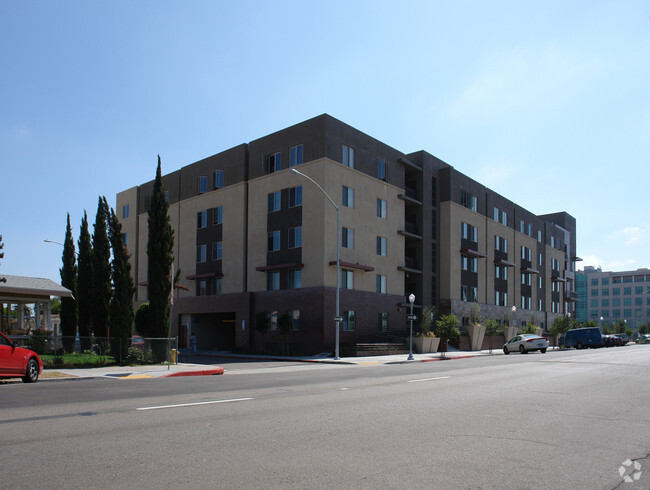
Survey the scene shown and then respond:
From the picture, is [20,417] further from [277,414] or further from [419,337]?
[419,337]

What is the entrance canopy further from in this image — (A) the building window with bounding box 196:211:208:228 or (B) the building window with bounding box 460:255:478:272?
(B) the building window with bounding box 460:255:478:272

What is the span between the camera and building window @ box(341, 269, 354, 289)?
38688 millimetres

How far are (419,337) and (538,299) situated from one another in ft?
116

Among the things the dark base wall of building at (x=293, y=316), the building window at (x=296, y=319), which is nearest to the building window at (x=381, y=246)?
the dark base wall of building at (x=293, y=316)

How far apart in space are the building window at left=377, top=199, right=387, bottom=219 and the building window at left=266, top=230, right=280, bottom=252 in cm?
802

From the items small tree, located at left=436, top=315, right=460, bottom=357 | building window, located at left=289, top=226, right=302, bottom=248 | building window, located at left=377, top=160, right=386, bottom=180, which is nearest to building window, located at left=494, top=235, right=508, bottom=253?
small tree, located at left=436, top=315, right=460, bottom=357

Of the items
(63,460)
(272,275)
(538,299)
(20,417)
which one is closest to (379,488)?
(63,460)

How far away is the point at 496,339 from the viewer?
54.6m

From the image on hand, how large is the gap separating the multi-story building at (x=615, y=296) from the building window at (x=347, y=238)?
12951 cm

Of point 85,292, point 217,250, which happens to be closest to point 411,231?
point 217,250

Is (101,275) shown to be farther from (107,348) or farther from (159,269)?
(107,348)

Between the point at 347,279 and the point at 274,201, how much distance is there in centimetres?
823

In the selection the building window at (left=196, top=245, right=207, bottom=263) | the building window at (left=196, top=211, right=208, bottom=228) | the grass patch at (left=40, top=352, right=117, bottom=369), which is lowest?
the grass patch at (left=40, top=352, right=117, bottom=369)

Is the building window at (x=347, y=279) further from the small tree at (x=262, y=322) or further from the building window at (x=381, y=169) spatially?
the building window at (x=381, y=169)
